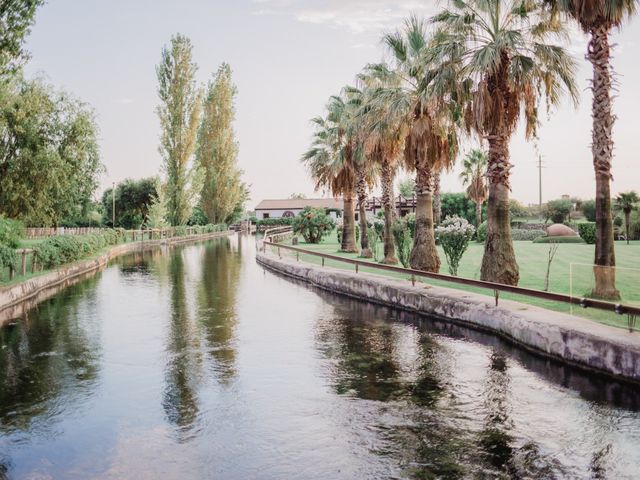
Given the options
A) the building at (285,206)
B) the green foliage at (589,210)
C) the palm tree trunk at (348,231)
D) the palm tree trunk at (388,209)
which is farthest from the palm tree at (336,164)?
the building at (285,206)

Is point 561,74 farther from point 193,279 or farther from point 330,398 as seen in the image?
point 193,279

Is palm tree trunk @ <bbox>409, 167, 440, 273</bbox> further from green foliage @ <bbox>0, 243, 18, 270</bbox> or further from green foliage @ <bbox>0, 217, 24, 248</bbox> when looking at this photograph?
green foliage @ <bbox>0, 217, 24, 248</bbox>

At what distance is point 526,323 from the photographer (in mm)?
10734

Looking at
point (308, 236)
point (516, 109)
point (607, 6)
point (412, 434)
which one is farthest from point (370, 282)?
point (308, 236)

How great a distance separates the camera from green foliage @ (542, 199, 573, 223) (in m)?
63.4

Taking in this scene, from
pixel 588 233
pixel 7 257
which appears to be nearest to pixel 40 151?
pixel 7 257

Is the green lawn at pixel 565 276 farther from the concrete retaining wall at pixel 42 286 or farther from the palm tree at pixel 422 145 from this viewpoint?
the concrete retaining wall at pixel 42 286

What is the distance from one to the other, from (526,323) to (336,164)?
24500 millimetres

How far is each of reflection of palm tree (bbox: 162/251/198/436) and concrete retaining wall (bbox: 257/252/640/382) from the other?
5269 mm

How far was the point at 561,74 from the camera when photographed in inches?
651

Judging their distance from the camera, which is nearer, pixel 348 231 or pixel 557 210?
pixel 348 231

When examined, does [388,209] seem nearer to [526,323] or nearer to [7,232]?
[7,232]

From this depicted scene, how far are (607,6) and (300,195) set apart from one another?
144 m

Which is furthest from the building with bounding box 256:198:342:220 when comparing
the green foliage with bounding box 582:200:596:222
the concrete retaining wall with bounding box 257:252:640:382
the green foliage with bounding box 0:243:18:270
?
the concrete retaining wall with bounding box 257:252:640:382
